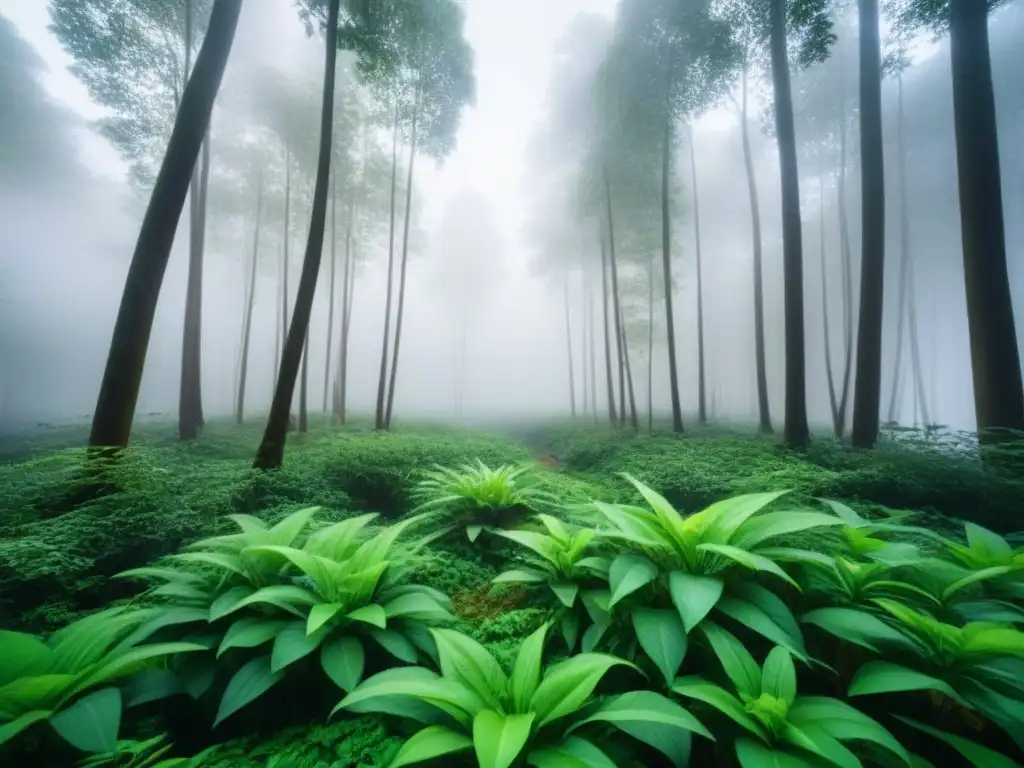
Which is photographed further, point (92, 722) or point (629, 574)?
point (629, 574)

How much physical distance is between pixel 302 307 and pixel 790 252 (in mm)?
8165

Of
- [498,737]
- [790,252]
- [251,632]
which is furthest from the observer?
[790,252]

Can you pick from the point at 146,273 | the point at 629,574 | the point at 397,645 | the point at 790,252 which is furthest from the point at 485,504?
the point at 790,252

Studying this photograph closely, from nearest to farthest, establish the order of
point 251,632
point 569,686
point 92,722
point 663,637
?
point 92,722 < point 569,686 < point 663,637 < point 251,632

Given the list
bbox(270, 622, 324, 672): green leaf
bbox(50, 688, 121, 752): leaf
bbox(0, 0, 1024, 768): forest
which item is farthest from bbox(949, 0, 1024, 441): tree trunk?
bbox(50, 688, 121, 752): leaf

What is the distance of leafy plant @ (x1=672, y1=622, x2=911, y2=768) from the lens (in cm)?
102

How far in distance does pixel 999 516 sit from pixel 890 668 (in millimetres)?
4069

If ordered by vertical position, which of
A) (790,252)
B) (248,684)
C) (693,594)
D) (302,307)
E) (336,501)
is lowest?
(336,501)

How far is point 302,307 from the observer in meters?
5.65

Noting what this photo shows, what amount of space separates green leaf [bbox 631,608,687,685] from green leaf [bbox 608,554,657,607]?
107 millimetres

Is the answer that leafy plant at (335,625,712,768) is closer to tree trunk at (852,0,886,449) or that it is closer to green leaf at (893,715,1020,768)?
green leaf at (893,715,1020,768)

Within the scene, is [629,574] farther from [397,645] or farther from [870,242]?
[870,242]

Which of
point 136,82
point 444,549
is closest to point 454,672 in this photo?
point 444,549

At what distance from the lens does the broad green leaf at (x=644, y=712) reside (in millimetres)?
1076
